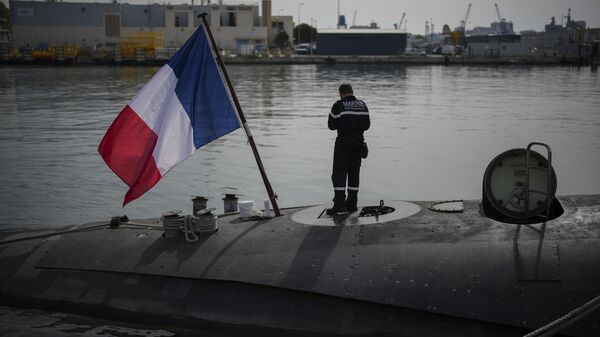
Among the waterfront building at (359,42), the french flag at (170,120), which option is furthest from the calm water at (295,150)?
the waterfront building at (359,42)

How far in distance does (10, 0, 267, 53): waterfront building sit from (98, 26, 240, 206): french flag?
122 m

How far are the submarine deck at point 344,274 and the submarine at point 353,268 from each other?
2 centimetres

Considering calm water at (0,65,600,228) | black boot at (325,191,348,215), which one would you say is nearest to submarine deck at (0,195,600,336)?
black boot at (325,191,348,215)

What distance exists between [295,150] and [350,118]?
19383 mm

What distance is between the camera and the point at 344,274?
9.59 metres

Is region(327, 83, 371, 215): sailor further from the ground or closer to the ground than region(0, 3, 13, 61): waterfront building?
closer to the ground

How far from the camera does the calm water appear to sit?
22.6 m

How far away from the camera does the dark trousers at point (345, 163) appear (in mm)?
11562

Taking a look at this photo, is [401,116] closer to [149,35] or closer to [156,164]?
[156,164]

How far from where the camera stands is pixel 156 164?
1102 centimetres

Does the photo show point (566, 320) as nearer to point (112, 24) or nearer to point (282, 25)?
point (112, 24)

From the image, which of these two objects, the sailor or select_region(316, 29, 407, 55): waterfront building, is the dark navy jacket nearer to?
the sailor

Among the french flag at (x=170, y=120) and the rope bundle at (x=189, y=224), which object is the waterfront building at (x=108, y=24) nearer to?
the french flag at (x=170, y=120)

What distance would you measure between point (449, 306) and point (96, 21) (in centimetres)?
13646
